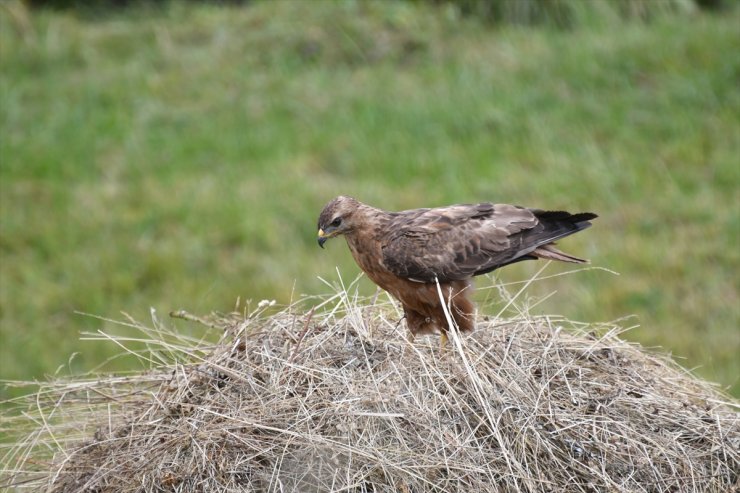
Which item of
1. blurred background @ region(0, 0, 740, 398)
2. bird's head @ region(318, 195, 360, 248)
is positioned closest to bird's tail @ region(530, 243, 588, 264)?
bird's head @ region(318, 195, 360, 248)

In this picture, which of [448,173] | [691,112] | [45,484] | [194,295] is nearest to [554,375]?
[45,484]

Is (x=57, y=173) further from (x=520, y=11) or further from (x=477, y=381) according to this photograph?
(x=477, y=381)

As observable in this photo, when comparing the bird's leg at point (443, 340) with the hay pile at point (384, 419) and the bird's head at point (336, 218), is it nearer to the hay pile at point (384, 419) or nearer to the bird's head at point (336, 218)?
the hay pile at point (384, 419)

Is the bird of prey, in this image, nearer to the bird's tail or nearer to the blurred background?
the bird's tail

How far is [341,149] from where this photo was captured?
8.18 meters

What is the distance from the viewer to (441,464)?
2.99 m

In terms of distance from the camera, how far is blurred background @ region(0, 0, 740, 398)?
22.4 ft

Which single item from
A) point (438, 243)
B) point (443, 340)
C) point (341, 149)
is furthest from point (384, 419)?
point (341, 149)

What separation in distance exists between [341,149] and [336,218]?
424 cm

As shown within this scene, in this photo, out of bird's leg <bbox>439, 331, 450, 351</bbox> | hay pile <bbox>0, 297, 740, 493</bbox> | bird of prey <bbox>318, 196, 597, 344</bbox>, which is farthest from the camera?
bird of prey <bbox>318, 196, 597, 344</bbox>

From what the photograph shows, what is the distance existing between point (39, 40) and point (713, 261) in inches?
249

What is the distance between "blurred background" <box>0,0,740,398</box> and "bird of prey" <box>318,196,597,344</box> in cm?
242

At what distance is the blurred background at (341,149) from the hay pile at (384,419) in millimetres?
2718

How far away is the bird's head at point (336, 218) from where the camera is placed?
4.00 meters
